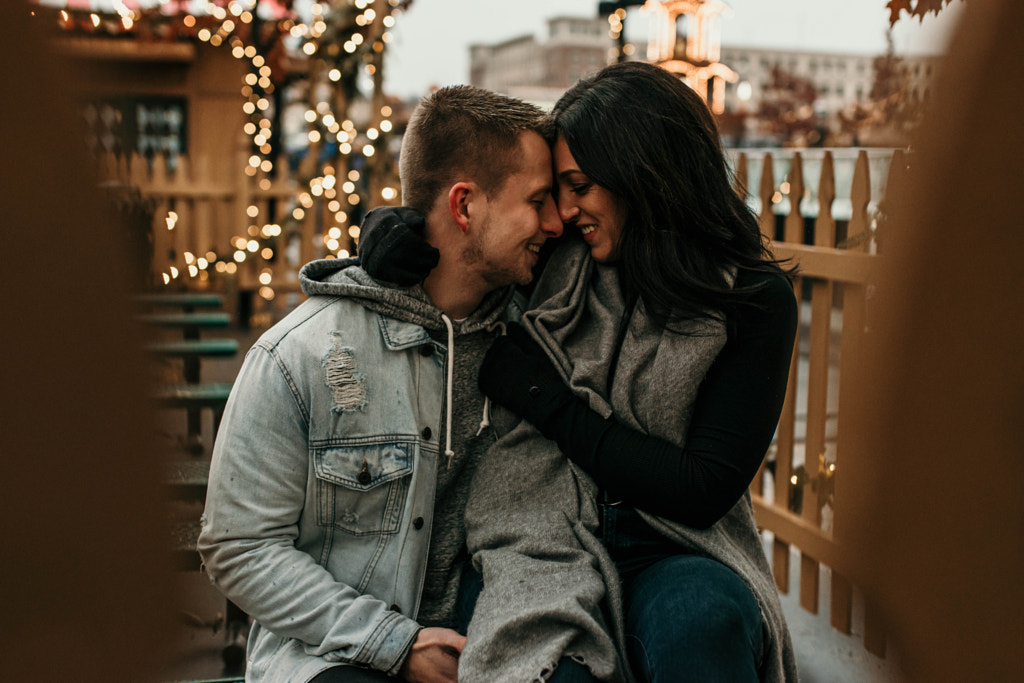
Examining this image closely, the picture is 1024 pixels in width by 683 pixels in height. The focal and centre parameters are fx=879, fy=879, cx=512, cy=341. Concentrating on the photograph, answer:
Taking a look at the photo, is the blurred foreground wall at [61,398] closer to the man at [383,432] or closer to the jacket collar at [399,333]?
the man at [383,432]

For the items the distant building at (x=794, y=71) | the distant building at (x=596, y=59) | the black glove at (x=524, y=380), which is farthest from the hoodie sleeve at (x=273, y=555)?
the distant building at (x=794, y=71)

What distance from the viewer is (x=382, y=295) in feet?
6.19

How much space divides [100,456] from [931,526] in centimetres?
37

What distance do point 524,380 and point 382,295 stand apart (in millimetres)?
356

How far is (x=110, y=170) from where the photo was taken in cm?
38

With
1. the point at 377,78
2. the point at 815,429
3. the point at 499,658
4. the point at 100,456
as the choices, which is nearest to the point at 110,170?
the point at 100,456

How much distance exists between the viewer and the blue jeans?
60.8 inches

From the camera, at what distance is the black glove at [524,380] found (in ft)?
6.10

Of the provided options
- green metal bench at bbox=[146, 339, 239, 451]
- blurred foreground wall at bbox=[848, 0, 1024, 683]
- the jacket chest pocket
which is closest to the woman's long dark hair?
the jacket chest pocket

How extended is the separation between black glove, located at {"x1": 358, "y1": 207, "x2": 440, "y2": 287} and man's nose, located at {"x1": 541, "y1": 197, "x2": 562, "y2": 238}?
0.28 meters

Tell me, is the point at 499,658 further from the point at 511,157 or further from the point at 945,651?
the point at 945,651

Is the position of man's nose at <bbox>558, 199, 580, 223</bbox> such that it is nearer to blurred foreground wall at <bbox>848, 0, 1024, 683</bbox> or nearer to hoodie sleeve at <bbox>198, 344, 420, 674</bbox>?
hoodie sleeve at <bbox>198, 344, 420, 674</bbox>

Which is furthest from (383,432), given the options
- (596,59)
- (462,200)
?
(596,59)

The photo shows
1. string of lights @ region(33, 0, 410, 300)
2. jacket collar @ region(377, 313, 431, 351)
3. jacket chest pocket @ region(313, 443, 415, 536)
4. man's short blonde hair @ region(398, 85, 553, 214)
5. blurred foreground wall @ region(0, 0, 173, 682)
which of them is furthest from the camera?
string of lights @ region(33, 0, 410, 300)
